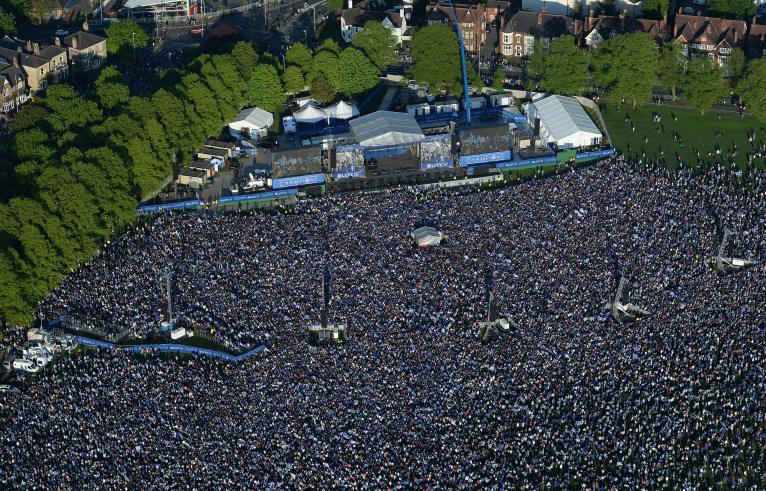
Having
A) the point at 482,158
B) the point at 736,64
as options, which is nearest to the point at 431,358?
the point at 482,158

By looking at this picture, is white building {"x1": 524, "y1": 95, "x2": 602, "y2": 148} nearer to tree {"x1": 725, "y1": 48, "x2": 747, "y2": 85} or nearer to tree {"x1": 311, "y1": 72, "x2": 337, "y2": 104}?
tree {"x1": 725, "y1": 48, "x2": 747, "y2": 85}

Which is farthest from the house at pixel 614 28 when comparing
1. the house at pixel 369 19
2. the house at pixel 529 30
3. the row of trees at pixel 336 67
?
the row of trees at pixel 336 67

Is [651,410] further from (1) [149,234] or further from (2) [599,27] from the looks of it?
(2) [599,27]

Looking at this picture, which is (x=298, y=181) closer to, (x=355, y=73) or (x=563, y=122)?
(x=355, y=73)

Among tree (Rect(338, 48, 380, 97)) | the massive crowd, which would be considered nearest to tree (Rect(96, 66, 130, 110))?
the massive crowd

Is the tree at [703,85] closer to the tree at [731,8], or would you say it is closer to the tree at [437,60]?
the tree at [731,8]
